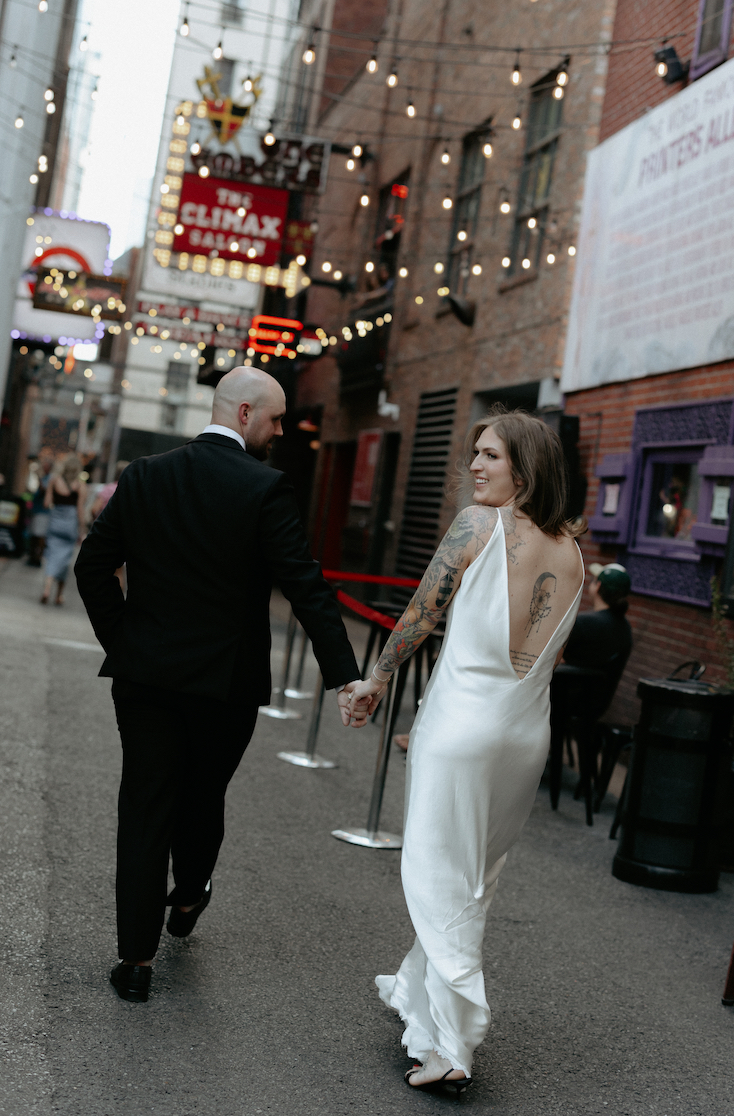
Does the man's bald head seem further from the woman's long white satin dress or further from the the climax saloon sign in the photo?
the the climax saloon sign

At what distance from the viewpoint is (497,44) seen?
1455 cm

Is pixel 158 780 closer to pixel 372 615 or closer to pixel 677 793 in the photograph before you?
pixel 372 615

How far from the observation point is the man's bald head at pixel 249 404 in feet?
12.3

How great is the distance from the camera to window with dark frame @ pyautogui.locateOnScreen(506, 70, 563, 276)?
12453 mm

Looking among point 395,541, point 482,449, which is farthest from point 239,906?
point 395,541

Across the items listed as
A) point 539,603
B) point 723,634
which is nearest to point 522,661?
point 539,603

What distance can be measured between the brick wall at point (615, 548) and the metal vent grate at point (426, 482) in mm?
3909

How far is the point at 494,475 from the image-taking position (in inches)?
137

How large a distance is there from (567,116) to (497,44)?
128 inches

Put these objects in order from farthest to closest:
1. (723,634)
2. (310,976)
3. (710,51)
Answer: (710,51)
(723,634)
(310,976)

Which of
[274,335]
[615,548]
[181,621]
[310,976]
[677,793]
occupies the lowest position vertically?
[310,976]

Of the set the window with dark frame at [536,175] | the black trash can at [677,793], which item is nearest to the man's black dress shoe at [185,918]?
the black trash can at [677,793]

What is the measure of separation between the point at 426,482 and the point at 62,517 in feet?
16.1

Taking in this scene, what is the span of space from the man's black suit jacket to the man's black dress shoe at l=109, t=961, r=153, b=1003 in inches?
35.1
